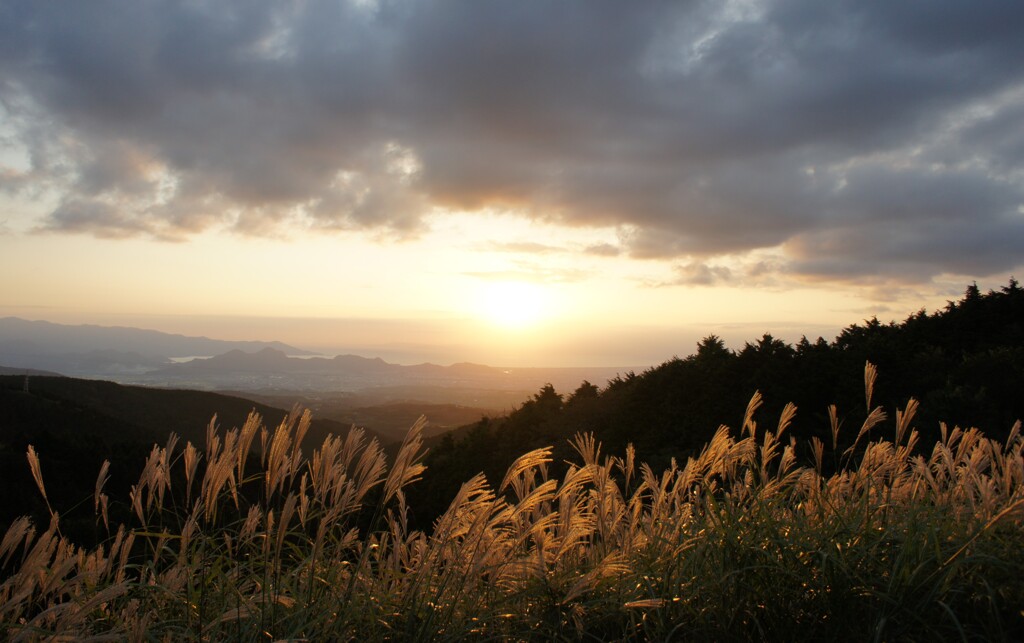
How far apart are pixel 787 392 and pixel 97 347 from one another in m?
99.1

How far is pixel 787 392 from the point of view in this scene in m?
10.5

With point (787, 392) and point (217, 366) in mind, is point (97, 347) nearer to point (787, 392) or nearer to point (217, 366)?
point (217, 366)

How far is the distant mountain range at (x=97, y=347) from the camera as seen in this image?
7312 centimetres

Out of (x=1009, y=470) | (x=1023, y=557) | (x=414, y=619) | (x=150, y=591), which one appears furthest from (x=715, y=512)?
(x=150, y=591)

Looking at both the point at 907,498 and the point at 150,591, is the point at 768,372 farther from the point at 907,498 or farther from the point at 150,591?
the point at 150,591

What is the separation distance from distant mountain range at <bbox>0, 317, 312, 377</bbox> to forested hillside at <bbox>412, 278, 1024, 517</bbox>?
6625 centimetres

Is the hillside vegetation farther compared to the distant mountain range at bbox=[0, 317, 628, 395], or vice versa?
the distant mountain range at bbox=[0, 317, 628, 395]

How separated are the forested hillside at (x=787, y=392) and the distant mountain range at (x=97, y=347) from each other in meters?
66.3

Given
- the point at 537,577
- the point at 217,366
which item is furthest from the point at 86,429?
the point at 217,366

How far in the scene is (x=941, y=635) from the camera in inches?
88.9

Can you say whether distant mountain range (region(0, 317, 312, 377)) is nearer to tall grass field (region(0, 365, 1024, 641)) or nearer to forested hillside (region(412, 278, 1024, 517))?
forested hillside (region(412, 278, 1024, 517))

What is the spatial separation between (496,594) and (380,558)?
58cm

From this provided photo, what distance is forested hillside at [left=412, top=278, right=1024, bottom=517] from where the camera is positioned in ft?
29.7

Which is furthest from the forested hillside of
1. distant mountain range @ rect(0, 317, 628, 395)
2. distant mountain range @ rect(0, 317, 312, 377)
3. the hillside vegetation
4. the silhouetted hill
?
distant mountain range @ rect(0, 317, 312, 377)
